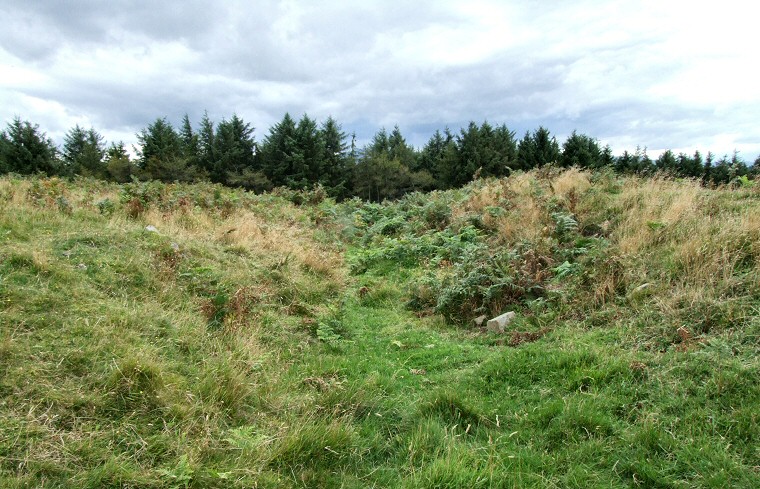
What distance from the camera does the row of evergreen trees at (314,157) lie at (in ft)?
135

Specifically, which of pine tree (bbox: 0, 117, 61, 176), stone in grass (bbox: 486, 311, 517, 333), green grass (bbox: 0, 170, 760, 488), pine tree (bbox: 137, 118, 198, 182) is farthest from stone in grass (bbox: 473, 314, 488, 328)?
pine tree (bbox: 0, 117, 61, 176)

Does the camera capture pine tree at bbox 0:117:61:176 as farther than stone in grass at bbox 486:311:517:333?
Yes

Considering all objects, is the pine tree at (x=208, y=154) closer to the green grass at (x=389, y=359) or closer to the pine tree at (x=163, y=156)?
the pine tree at (x=163, y=156)

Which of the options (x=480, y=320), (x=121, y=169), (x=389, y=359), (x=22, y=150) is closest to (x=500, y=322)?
(x=480, y=320)

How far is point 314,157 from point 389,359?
4159 cm

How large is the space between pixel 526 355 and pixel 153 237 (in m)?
6.26

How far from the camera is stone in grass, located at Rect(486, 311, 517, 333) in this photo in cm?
585

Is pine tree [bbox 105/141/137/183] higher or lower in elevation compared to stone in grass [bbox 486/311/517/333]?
higher

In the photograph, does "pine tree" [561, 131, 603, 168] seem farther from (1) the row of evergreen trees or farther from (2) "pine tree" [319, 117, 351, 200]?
(2) "pine tree" [319, 117, 351, 200]

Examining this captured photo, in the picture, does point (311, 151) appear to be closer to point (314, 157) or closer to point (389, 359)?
point (314, 157)

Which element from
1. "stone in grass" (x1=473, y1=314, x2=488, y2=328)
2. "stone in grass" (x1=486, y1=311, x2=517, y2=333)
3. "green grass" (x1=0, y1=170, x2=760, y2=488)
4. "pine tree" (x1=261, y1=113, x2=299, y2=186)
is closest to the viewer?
"green grass" (x1=0, y1=170, x2=760, y2=488)

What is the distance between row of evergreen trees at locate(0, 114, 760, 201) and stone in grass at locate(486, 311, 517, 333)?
36.0 meters

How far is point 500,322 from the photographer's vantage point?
5875 mm

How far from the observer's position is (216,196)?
1357 centimetres
